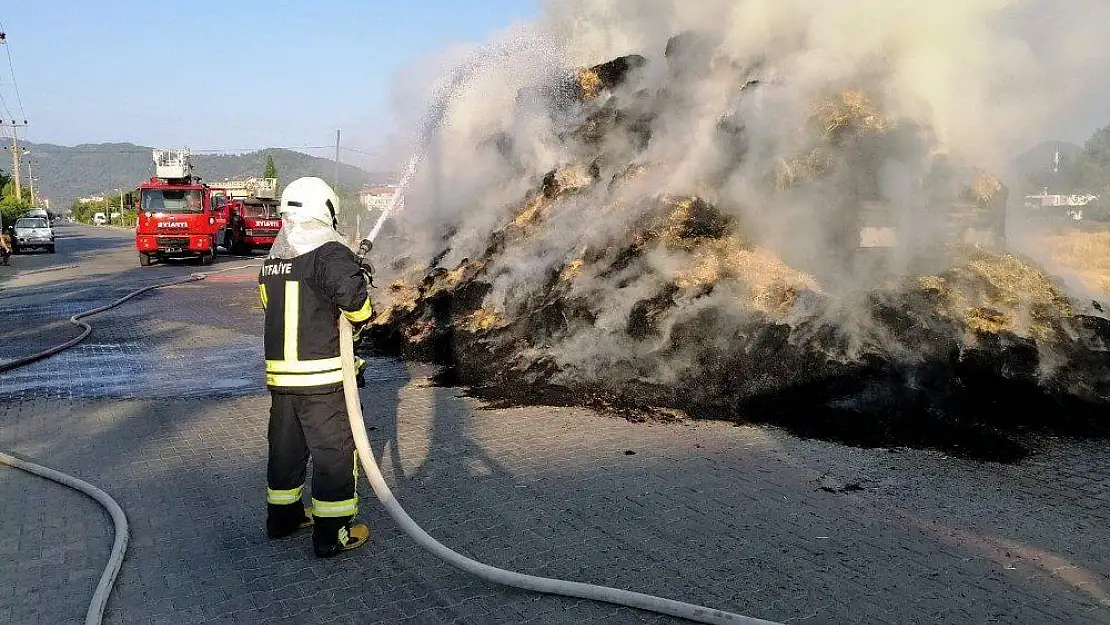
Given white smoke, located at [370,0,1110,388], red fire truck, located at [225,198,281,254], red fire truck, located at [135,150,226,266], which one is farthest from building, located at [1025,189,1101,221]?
red fire truck, located at [225,198,281,254]

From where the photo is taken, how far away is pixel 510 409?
6441 millimetres

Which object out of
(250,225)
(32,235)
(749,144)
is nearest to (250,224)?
(250,225)

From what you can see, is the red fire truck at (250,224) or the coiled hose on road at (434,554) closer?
the coiled hose on road at (434,554)

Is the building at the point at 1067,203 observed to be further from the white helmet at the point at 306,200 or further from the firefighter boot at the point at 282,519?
the firefighter boot at the point at 282,519

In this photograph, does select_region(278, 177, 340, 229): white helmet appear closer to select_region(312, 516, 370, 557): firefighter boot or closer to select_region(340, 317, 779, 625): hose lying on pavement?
select_region(340, 317, 779, 625): hose lying on pavement

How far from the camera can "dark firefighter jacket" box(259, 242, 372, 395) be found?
376 cm

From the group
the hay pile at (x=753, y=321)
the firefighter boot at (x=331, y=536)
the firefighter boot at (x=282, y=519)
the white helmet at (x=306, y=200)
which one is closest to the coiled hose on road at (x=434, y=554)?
the firefighter boot at (x=331, y=536)

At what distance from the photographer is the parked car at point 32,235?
3075 centimetres

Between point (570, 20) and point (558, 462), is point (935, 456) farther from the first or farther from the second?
point (570, 20)

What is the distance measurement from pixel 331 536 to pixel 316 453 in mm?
410

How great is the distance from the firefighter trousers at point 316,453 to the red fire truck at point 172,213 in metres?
22.0

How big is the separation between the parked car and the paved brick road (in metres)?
29.6

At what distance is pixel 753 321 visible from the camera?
6691mm

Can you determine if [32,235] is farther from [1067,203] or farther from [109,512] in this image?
[1067,203]
